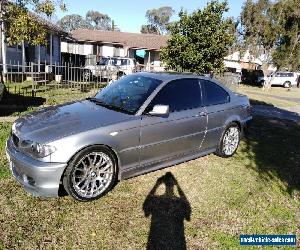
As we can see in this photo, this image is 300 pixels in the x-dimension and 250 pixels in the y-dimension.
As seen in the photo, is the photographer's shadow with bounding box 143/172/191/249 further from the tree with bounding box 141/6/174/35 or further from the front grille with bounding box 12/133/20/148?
the tree with bounding box 141/6/174/35

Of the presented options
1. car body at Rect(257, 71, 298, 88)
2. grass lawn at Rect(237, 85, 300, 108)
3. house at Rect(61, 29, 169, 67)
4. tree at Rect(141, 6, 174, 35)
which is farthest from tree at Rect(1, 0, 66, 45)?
tree at Rect(141, 6, 174, 35)

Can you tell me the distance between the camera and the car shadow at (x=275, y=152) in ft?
19.8

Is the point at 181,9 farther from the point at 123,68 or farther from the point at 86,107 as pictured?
the point at 86,107

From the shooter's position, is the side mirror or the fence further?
the fence

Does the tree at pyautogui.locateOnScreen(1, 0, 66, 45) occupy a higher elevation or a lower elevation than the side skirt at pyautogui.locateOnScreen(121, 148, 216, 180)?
higher

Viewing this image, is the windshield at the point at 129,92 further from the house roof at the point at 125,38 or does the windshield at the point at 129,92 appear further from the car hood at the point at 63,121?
the house roof at the point at 125,38

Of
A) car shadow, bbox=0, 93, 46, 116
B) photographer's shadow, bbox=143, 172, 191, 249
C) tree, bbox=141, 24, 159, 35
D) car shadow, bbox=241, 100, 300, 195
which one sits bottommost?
photographer's shadow, bbox=143, 172, 191, 249

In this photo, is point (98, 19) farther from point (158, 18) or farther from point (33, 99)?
point (33, 99)

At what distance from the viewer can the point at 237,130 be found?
266 inches

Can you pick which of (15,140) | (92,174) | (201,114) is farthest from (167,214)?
(15,140)

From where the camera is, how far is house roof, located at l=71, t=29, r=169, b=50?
120ft

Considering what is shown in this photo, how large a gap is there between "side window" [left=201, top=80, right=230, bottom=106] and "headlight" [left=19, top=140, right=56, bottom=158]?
2973mm

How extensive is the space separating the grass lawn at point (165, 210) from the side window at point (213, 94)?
1156 millimetres

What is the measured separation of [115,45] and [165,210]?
34.0 m
